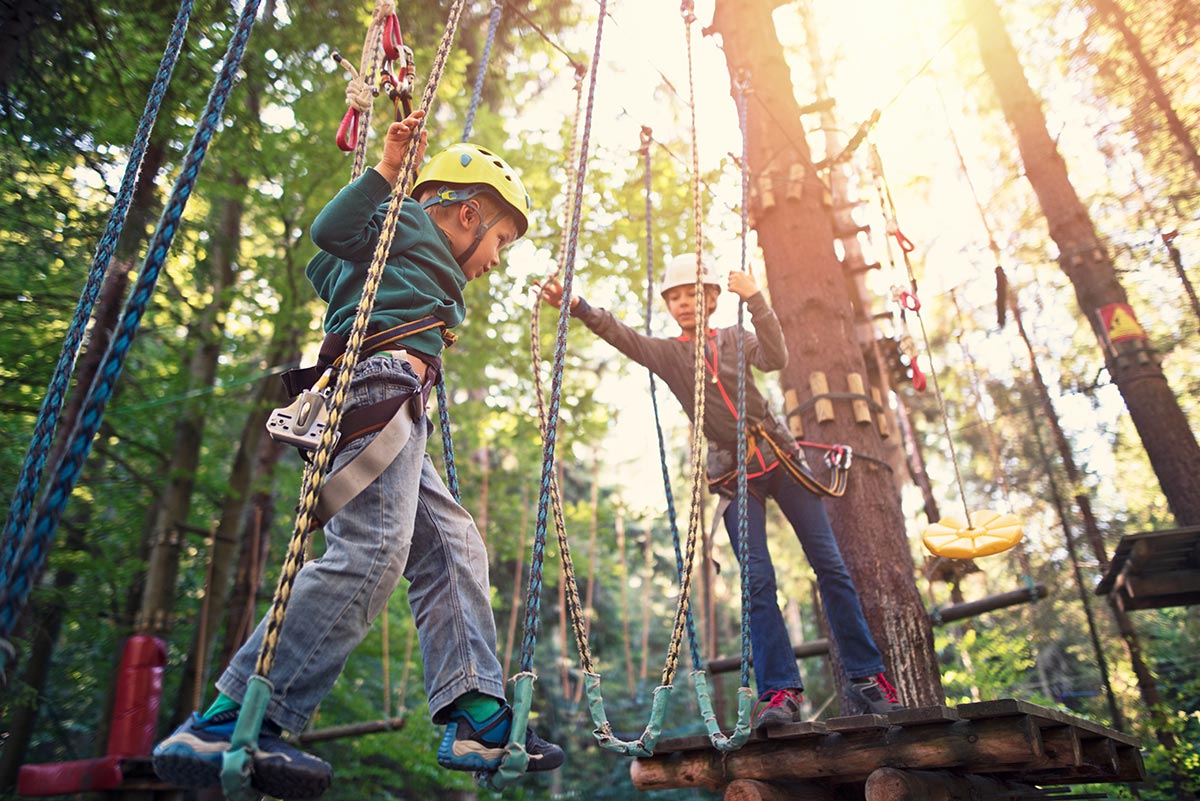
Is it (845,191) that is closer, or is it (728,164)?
(845,191)

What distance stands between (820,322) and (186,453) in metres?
6.60

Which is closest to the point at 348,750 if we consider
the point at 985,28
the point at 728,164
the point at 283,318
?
the point at 283,318

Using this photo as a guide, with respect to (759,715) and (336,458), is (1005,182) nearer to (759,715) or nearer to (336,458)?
(759,715)

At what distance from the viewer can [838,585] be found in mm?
3199

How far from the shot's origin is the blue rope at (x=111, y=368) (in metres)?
1.07

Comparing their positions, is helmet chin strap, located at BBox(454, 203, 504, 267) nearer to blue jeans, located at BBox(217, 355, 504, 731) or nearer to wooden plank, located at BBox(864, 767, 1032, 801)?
blue jeans, located at BBox(217, 355, 504, 731)

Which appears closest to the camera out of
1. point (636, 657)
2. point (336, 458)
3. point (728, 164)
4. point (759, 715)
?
point (336, 458)

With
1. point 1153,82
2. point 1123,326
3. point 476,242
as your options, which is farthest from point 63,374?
point 1153,82

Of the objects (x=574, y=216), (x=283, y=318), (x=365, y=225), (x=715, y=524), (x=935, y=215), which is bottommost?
(x=715, y=524)

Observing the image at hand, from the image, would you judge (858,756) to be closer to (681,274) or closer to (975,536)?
Answer: (975,536)

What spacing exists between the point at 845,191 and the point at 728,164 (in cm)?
134

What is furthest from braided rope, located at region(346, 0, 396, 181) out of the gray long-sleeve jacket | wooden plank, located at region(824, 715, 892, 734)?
wooden plank, located at region(824, 715, 892, 734)

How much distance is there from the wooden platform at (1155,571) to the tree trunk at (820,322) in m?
2.40

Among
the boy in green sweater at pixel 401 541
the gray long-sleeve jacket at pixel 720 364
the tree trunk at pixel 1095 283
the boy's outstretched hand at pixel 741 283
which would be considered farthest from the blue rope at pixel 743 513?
the tree trunk at pixel 1095 283
